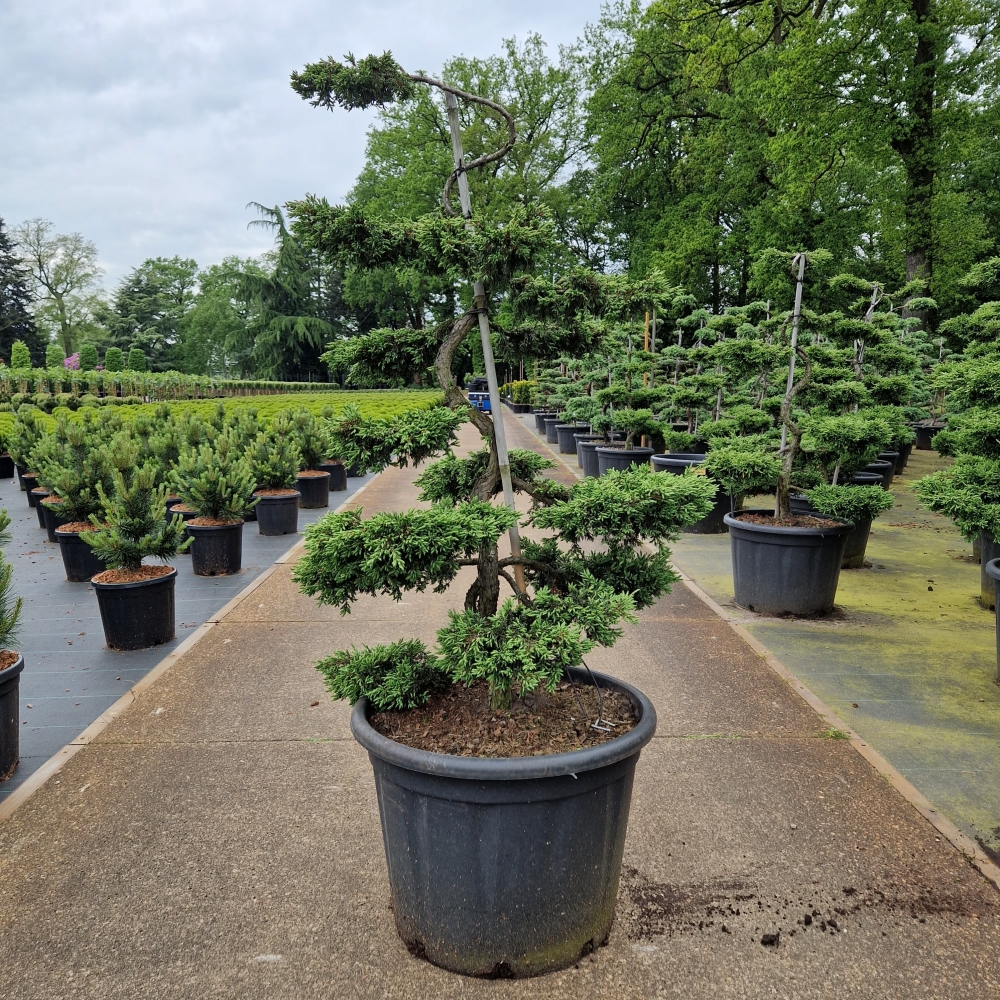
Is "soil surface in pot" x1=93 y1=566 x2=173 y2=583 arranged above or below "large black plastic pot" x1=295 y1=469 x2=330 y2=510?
above

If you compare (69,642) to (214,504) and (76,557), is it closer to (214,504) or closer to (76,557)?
(76,557)

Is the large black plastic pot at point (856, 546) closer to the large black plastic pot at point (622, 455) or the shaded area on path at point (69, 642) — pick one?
the large black plastic pot at point (622, 455)

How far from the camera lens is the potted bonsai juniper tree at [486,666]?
207 cm

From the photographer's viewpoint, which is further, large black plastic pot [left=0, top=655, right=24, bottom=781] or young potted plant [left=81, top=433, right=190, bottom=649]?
young potted plant [left=81, top=433, right=190, bottom=649]

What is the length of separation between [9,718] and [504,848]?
2.49m

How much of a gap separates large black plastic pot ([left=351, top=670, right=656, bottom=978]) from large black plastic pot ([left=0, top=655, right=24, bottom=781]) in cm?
194

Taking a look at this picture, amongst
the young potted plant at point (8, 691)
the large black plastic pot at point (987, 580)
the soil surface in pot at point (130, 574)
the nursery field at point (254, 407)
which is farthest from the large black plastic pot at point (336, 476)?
the large black plastic pot at point (987, 580)

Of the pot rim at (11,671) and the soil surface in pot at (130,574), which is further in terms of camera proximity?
the soil surface in pot at (130,574)

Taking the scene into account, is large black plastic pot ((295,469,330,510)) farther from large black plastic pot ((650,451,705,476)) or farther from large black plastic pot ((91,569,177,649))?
large black plastic pot ((91,569,177,649))

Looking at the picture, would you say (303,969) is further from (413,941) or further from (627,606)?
(627,606)

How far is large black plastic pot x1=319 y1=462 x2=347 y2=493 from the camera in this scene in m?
12.4

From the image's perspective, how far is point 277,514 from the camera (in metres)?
8.87

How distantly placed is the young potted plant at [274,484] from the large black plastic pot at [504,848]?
6.88m

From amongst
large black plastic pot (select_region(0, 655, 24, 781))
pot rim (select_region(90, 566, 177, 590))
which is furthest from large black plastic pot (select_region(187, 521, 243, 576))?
large black plastic pot (select_region(0, 655, 24, 781))
